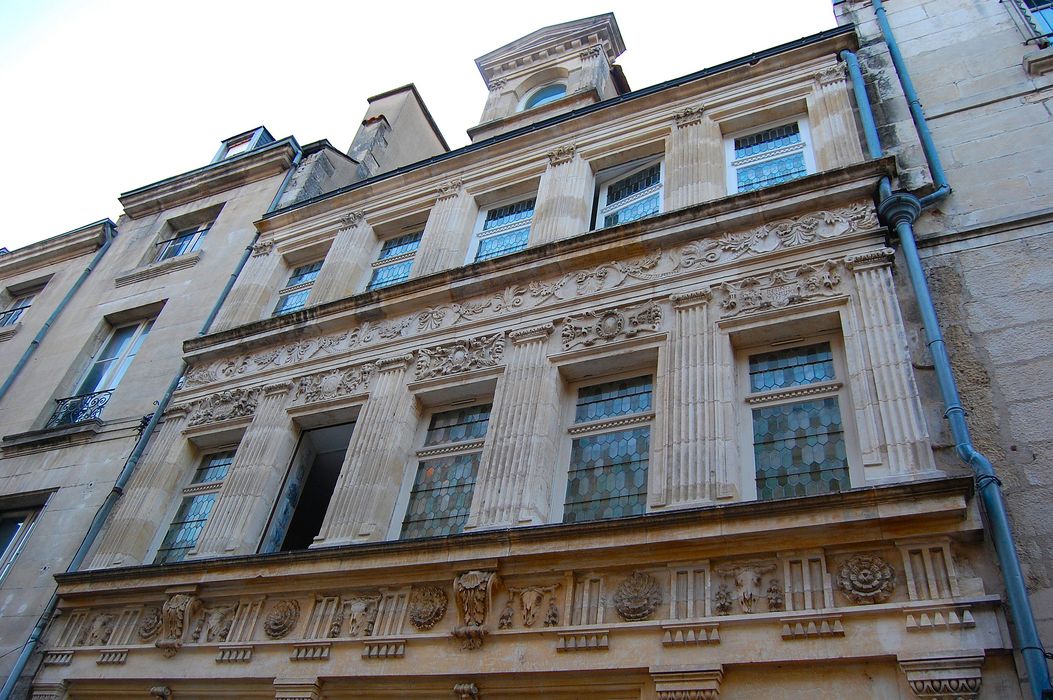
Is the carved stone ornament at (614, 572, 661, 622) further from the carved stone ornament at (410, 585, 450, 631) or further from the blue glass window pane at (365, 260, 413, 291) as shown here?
the blue glass window pane at (365, 260, 413, 291)

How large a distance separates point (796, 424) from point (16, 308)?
16.7 meters

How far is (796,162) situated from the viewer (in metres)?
9.47

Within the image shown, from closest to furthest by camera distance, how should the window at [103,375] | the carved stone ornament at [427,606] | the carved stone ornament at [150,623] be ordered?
the carved stone ornament at [427,606] → the carved stone ornament at [150,623] → the window at [103,375]

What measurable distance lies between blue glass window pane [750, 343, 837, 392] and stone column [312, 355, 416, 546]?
391 centimetres

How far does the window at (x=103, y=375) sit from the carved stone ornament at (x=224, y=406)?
212 cm

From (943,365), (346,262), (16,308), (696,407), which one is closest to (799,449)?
(696,407)

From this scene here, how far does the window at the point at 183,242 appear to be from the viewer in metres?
15.4

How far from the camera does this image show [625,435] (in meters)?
7.84

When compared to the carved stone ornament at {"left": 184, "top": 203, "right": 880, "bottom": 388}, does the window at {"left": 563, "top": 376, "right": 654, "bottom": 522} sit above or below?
below

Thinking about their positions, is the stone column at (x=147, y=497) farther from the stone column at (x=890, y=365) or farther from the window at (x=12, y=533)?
the stone column at (x=890, y=365)

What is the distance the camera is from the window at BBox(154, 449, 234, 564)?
9812 mm

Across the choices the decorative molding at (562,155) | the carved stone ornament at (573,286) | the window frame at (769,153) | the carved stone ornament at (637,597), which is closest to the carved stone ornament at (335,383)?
the carved stone ornament at (573,286)

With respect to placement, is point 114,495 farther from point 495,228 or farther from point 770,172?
point 770,172

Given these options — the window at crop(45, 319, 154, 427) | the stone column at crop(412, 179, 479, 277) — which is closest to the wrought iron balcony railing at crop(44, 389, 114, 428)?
the window at crop(45, 319, 154, 427)
